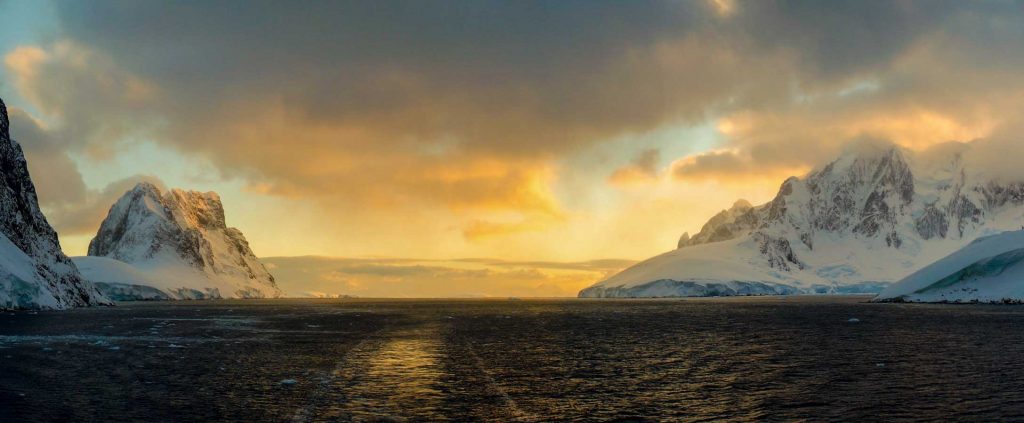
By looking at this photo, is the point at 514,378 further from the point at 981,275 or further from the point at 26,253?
the point at 981,275

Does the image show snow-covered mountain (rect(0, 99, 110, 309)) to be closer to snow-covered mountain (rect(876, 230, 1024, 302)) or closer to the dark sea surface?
the dark sea surface

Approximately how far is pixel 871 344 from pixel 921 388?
79.1 ft

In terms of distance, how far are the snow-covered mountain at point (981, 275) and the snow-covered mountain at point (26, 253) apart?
516 feet

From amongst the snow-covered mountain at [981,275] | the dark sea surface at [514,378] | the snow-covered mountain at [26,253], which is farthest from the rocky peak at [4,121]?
the snow-covered mountain at [981,275]

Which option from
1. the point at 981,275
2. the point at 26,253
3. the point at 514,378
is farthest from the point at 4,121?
the point at 981,275

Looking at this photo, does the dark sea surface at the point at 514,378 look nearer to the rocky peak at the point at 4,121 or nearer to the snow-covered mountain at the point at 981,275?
the snow-covered mountain at the point at 981,275

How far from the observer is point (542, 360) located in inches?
1780

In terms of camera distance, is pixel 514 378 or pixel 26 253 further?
pixel 26 253

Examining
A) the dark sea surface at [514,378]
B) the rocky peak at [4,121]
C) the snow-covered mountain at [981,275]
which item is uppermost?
the rocky peak at [4,121]

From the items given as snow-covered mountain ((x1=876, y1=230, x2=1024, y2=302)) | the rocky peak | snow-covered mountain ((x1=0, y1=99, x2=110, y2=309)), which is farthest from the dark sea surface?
the rocky peak

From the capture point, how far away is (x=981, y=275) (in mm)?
124688

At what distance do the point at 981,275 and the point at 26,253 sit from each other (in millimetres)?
A: 168953

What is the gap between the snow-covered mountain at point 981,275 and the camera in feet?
388

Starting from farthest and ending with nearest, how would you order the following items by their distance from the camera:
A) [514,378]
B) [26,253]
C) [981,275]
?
1. [981,275]
2. [26,253]
3. [514,378]
